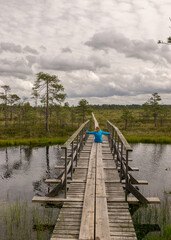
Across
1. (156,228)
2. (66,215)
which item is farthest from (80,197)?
(156,228)

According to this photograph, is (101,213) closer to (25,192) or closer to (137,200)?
(137,200)

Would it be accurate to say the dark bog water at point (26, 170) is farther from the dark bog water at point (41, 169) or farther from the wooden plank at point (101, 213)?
the wooden plank at point (101, 213)

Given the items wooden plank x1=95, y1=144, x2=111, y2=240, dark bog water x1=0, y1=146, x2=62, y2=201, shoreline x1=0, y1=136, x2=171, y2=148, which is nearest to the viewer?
wooden plank x1=95, y1=144, x2=111, y2=240

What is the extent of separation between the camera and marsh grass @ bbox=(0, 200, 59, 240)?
6.09 metres

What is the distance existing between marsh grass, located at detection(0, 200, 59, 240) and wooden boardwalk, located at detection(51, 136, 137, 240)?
1.27 metres

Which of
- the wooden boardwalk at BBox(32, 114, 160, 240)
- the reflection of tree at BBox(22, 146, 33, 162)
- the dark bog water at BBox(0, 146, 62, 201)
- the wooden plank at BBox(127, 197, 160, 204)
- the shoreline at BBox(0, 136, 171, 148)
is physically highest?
the wooden boardwalk at BBox(32, 114, 160, 240)

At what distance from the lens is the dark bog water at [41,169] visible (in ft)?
33.1

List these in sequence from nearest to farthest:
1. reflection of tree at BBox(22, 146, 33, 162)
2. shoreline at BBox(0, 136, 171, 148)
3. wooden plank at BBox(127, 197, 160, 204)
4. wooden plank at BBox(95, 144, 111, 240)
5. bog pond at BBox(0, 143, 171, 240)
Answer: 1. wooden plank at BBox(95, 144, 111, 240)
2. wooden plank at BBox(127, 197, 160, 204)
3. bog pond at BBox(0, 143, 171, 240)
4. reflection of tree at BBox(22, 146, 33, 162)
5. shoreline at BBox(0, 136, 171, 148)

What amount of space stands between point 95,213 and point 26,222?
303 centimetres

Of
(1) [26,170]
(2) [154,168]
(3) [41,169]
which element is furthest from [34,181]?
(2) [154,168]

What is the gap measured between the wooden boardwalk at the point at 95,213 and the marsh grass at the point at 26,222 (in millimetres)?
1270

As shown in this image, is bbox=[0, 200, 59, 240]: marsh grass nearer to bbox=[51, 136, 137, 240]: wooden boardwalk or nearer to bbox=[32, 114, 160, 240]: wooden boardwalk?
bbox=[32, 114, 160, 240]: wooden boardwalk

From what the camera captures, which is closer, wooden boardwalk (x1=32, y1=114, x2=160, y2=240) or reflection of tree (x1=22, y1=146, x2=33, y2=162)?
wooden boardwalk (x1=32, y1=114, x2=160, y2=240)

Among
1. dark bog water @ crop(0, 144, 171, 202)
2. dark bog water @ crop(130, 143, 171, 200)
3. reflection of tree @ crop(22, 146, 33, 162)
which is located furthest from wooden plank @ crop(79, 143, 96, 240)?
reflection of tree @ crop(22, 146, 33, 162)
